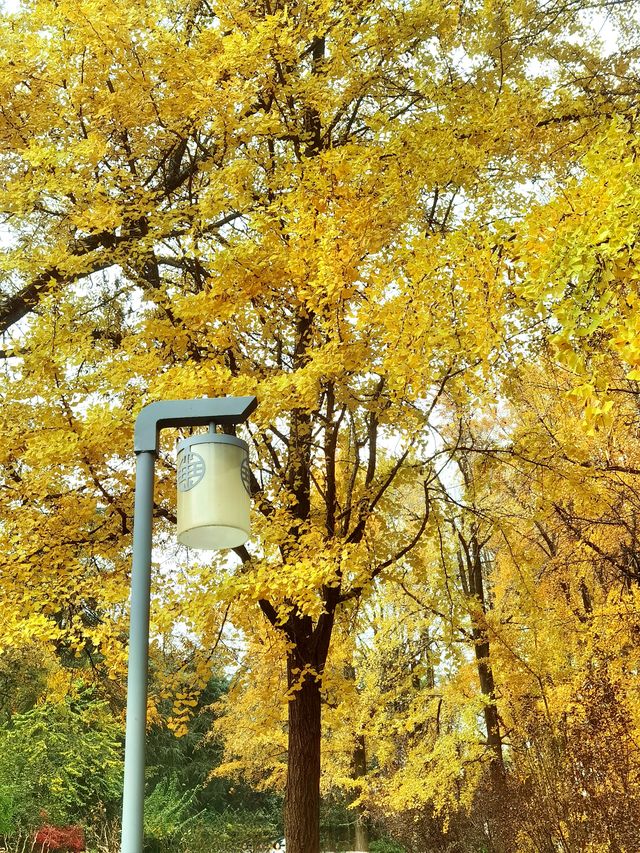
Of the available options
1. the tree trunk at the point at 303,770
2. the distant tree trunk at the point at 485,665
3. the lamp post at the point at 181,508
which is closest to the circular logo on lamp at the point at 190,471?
the lamp post at the point at 181,508

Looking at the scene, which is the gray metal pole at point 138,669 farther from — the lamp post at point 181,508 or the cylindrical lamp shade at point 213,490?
the cylindrical lamp shade at point 213,490

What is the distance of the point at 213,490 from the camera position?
225cm

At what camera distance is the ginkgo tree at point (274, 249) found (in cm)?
518

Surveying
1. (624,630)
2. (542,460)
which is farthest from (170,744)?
(542,460)

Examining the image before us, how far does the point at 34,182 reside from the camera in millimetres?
5797

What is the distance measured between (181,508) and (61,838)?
13553mm

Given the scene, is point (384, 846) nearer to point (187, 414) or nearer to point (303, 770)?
point (303, 770)

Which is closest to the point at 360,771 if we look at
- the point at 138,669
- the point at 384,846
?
the point at 384,846

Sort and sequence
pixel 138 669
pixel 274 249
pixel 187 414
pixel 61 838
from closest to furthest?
1. pixel 138 669
2. pixel 187 414
3. pixel 274 249
4. pixel 61 838

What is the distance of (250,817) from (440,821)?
33.7ft

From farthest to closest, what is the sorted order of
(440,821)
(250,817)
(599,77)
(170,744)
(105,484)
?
1. (170,744)
2. (250,817)
3. (440,821)
4. (105,484)
5. (599,77)

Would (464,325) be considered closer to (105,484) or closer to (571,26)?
(571,26)

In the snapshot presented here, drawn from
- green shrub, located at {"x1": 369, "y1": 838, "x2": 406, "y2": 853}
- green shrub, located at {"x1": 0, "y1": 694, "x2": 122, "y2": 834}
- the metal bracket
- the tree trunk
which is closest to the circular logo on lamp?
the metal bracket

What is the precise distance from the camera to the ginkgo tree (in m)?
5.18
